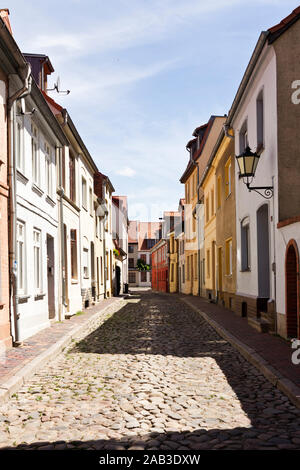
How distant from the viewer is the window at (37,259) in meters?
12.4

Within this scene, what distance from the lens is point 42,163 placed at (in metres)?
13.1

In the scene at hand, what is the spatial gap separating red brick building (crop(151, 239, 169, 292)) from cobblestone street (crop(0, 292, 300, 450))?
40.0 m

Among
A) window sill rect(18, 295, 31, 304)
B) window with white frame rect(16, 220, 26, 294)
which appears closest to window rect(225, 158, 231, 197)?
window with white frame rect(16, 220, 26, 294)

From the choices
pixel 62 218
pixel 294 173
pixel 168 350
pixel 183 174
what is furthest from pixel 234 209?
pixel 183 174

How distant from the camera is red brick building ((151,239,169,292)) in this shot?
49278 millimetres

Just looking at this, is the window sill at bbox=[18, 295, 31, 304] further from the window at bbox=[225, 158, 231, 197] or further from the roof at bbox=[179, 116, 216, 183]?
the roof at bbox=[179, 116, 216, 183]

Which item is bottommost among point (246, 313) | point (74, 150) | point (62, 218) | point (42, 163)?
point (246, 313)

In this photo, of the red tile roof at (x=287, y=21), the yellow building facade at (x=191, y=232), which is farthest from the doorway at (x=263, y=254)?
the yellow building facade at (x=191, y=232)

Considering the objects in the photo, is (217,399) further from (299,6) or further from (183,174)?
(183,174)

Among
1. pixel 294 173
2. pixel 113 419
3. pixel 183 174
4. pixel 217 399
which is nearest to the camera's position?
pixel 113 419

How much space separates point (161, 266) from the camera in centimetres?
5397

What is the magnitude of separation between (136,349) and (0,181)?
3770mm

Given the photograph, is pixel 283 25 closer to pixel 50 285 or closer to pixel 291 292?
pixel 291 292

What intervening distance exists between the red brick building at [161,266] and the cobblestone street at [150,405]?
40.0 metres
